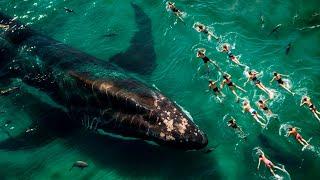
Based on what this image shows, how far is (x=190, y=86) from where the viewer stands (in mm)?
19828

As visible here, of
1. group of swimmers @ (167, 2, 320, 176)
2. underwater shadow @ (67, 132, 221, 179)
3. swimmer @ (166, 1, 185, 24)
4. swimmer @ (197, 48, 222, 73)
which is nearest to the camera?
underwater shadow @ (67, 132, 221, 179)

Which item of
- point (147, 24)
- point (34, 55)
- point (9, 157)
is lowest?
point (9, 157)

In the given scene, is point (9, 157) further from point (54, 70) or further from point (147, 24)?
point (147, 24)

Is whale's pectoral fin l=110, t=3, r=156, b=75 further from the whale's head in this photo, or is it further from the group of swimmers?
the whale's head

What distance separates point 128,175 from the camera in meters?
16.9

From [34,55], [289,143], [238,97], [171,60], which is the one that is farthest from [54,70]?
[289,143]

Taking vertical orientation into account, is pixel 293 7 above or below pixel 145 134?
above

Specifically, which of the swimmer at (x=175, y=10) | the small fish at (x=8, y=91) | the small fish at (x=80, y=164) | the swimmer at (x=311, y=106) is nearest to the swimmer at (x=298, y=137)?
the swimmer at (x=311, y=106)

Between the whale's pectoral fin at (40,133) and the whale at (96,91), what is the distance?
387 mm

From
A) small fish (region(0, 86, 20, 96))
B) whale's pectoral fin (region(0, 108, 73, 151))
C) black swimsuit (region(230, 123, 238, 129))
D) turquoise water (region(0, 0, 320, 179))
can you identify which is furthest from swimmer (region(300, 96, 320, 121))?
small fish (region(0, 86, 20, 96))

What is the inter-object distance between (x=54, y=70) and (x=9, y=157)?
12.9 feet

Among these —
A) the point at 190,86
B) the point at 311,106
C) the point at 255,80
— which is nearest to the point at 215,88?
the point at 190,86

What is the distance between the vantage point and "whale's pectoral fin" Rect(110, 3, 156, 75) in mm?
21266

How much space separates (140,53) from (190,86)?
11.5ft
